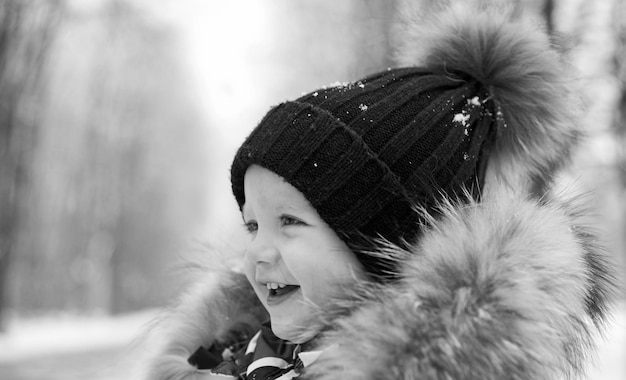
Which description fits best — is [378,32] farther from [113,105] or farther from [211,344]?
[113,105]

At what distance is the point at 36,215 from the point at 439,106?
1805 cm

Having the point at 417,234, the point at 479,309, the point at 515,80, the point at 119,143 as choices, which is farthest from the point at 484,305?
the point at 119,143

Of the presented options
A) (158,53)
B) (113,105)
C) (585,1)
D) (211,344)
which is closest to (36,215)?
(113,105)

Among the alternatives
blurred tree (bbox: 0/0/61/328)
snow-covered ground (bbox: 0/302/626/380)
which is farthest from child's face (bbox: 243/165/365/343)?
blurred tree (bbox: 0/0/61/328)

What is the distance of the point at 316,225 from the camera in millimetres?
1448

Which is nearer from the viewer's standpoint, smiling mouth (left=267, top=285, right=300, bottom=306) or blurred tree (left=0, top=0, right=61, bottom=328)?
smiling mouth (left=267, top=285, right=300, bottom=306)

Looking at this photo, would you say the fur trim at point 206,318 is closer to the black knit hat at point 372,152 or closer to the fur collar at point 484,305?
the black knit hat at point 372,152

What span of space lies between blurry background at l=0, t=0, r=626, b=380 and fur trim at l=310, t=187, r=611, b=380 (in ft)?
10.0

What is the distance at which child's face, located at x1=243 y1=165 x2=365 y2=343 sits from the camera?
1404 millimetres

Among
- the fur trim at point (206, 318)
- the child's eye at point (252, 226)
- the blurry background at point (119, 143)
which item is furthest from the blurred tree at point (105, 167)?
the child's eye at point (252, 226)

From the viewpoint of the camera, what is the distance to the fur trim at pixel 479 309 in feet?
3.52

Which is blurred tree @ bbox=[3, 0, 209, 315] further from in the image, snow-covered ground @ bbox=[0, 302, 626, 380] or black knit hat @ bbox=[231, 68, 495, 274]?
black knit hat @ bbox=[231, 68, 495, 274]

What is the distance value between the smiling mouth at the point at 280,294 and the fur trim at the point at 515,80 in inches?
23.2

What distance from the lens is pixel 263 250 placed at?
1.46m
